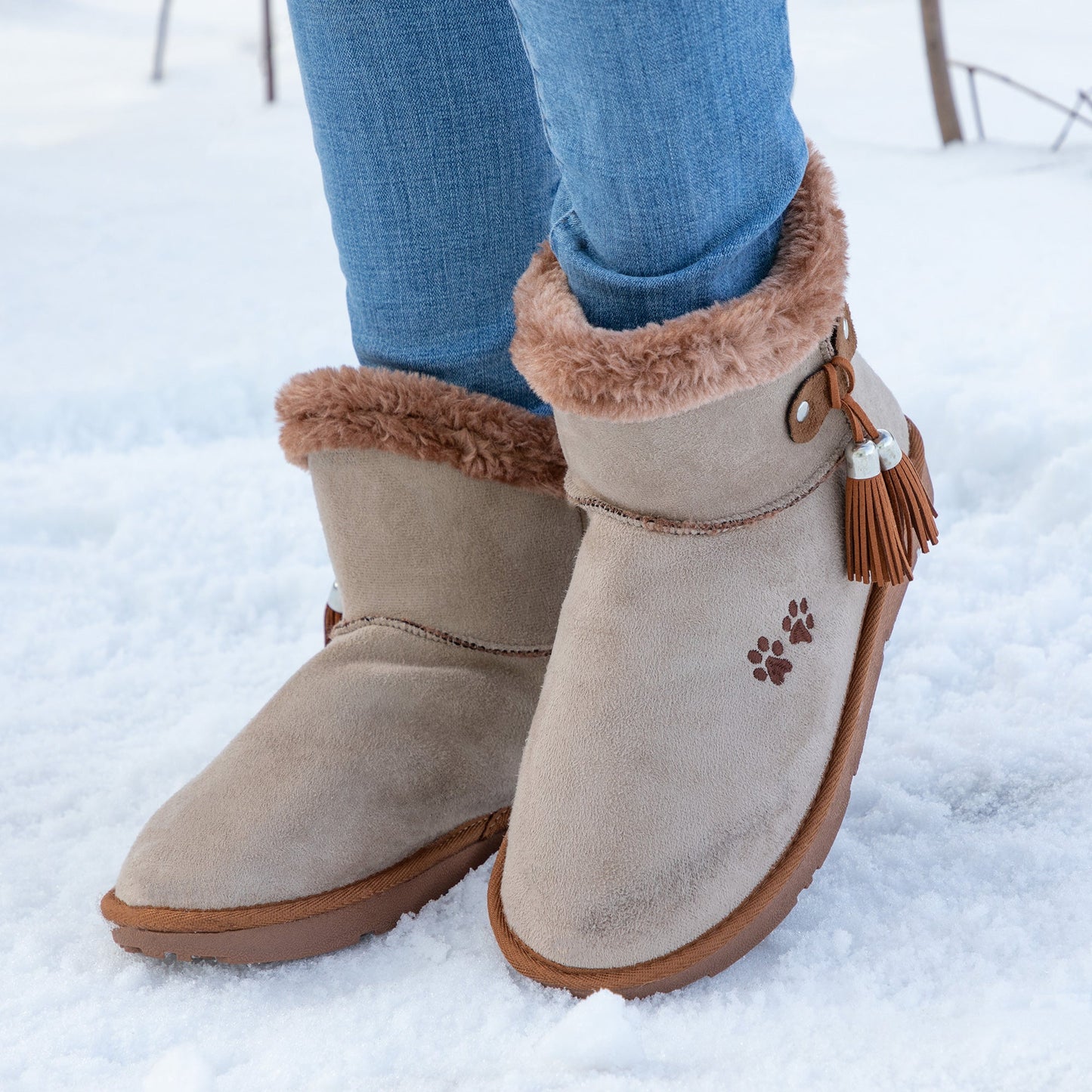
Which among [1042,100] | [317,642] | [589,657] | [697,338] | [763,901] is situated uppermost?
[697,338]

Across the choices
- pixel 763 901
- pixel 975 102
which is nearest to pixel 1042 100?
pixel 975 102

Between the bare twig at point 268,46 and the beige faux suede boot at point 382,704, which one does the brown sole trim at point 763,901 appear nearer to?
the beige faux suede boot at point 382,704

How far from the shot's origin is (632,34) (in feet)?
1.41

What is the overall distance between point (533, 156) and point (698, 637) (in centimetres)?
31

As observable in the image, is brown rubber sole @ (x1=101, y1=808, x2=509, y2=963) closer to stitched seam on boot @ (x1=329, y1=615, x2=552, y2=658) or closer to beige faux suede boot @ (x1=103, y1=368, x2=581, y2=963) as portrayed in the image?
beige faux suede boot @ (x1=103, y1=368, x2=581, y2=963)

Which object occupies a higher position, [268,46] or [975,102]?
[268,46]

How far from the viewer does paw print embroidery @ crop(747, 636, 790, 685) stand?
562 millimetres

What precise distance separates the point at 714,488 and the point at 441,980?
0.28 m

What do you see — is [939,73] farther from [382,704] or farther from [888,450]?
[382,704]

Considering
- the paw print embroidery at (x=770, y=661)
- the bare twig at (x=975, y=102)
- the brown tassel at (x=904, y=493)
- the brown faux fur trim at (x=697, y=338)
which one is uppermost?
the brown faux fur trim at (x=697, y=338)

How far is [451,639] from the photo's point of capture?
68cm

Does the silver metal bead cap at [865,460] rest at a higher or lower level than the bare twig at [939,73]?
higher

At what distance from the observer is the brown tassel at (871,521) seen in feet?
1.90

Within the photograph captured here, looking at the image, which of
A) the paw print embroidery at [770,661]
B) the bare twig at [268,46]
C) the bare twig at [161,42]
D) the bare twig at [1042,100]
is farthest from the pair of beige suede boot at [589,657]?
the bare twig at [161,42]
